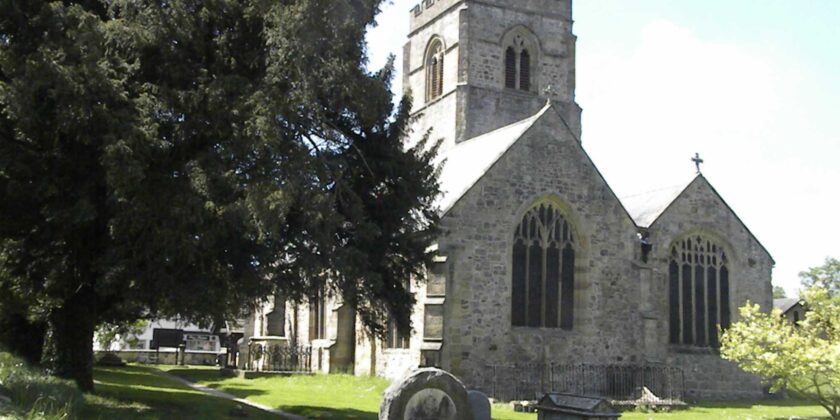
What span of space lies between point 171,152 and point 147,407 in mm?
5552

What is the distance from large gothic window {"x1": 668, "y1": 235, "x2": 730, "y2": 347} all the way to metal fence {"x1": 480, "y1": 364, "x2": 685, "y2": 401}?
2.80 meters

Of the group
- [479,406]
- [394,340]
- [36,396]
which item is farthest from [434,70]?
[36,396]

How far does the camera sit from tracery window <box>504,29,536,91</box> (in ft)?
135

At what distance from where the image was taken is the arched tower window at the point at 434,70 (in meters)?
42.2

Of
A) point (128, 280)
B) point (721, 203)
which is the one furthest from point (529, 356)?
point (128, 280)

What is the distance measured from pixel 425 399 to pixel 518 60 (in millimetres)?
28204

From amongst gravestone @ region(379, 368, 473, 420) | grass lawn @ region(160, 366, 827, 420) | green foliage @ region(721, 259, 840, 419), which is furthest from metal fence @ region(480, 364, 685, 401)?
gravestone @ region(379, 368, 473, 420)

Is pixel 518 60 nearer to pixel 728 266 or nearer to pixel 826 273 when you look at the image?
pixel 728 266

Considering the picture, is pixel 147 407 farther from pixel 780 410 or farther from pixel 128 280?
pixel 780 410

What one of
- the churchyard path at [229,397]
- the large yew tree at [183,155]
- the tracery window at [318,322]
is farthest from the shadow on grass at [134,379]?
the large yew tree at [183,155]

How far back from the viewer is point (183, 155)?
17.2 m

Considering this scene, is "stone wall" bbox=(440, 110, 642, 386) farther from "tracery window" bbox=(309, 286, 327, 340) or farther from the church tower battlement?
"tracery window" bbox=(309, 286, 327, 340)

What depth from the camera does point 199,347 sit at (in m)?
56.3

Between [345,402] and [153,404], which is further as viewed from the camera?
[345,402]
